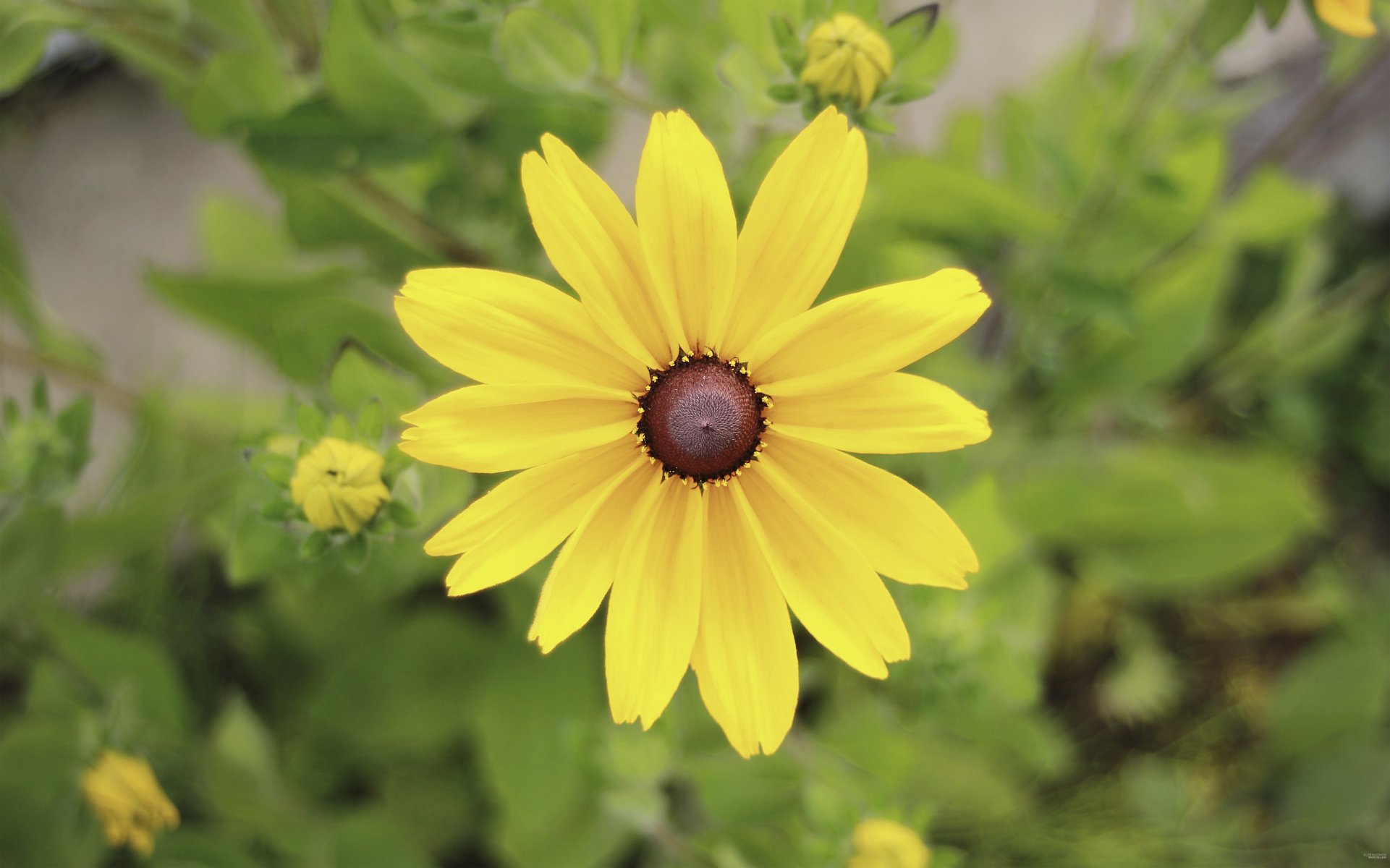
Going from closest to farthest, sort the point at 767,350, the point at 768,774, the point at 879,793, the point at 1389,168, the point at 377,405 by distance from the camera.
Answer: the point at 767,350
the point at 377,405
the point at 879,793
the point at 768,774
the point at 1389,168

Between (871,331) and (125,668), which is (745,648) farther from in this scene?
(125,668)

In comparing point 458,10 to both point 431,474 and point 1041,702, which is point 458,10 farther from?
point 1041,702

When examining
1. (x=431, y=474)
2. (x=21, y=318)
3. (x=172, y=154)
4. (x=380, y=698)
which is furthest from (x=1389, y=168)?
(x=172, y=154)

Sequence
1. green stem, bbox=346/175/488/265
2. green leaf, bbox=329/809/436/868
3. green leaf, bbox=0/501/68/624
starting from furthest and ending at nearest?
1. green leaf, bbox=329/809/436/868
2. green stem, bbox=346/175/488/265
3. green leaf, bbox=0/501/68/624

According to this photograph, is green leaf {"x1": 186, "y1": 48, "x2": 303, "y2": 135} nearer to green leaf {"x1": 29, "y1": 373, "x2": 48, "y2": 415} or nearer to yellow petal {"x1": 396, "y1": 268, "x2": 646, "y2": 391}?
green leaf {"x1": 29, "y1": 373, "x2": 48, "y2": 415}

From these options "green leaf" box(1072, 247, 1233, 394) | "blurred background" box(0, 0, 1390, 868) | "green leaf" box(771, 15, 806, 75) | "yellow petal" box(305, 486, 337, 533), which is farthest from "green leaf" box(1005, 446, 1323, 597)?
"yellow petal" box(305, 486, 337, 533)

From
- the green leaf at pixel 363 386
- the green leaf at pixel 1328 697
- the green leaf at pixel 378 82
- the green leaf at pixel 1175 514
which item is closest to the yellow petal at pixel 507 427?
the green leaf at pixel 363 386

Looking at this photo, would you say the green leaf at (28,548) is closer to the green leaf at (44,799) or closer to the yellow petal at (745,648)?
the green leaf at (44,799)
